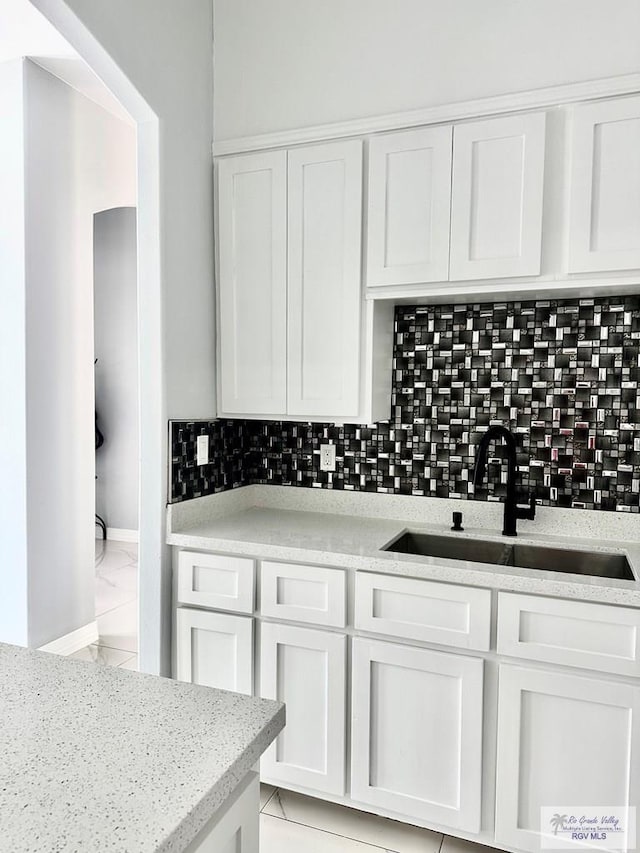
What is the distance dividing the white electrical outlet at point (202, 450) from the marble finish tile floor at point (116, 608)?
3.53 feet

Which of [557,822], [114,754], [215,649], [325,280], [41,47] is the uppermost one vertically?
[41,47]

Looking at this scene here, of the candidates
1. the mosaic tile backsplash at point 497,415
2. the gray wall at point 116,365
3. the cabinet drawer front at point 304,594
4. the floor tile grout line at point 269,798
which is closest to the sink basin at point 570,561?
the mosaic tile backsplash at point 497,415

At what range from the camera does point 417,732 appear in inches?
77.4

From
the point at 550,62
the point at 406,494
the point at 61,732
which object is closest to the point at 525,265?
the point at 550,62

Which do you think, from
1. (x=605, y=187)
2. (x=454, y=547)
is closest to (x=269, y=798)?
(x=454, y=547)

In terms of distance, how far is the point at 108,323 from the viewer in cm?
593

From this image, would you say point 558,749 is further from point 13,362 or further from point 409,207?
point 13,362

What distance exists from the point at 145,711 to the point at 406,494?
1747 mm

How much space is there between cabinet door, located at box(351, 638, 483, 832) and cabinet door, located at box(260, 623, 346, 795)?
58 millimetres

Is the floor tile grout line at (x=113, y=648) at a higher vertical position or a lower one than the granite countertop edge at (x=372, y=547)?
lower

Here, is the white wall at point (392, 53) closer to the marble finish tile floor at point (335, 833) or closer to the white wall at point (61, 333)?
the white wall at point (61, 333)

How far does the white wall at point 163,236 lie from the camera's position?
2230 mm

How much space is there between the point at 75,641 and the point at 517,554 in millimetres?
2380

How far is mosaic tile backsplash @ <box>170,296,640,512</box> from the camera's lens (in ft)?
7.47
